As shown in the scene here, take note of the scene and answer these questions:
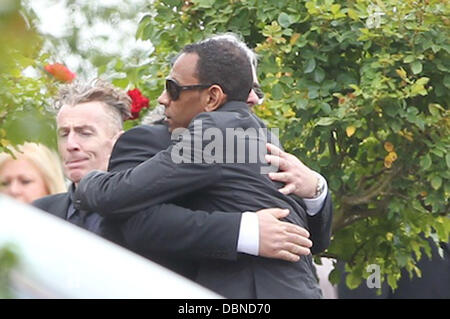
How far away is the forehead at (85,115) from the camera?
5152 millimetres

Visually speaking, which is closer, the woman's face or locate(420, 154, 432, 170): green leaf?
the woman's face

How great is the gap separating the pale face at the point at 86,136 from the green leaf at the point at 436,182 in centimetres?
176

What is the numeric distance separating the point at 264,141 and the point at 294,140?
6.92 ft

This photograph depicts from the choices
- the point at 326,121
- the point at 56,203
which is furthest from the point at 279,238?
the point at 326,121

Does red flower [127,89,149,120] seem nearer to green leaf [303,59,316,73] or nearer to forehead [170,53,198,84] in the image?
green leaf [303,59,316,73]

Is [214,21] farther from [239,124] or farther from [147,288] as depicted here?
[147,288]

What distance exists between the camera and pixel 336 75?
616 cm

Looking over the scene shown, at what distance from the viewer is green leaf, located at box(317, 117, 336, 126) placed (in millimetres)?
5801

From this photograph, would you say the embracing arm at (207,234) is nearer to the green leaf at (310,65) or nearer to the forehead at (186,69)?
the forehead at (186,69)

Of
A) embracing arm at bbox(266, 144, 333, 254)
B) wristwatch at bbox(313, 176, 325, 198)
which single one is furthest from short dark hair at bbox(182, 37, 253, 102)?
wristwatch at bbox(313, 176, 325, 198)

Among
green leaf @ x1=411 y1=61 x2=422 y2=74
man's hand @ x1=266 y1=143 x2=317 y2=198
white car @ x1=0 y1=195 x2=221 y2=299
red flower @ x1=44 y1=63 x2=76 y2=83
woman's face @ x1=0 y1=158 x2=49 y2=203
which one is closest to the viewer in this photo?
white car @ x1=0 y1=195 x2=221 y2=299

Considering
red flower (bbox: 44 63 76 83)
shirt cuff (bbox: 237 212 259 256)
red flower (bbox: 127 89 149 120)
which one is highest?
red flower (bbox: 127 89 149 120)

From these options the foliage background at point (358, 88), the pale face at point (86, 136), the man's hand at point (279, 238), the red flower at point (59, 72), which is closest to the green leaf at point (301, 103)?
the foliage background at point (358, 88)
